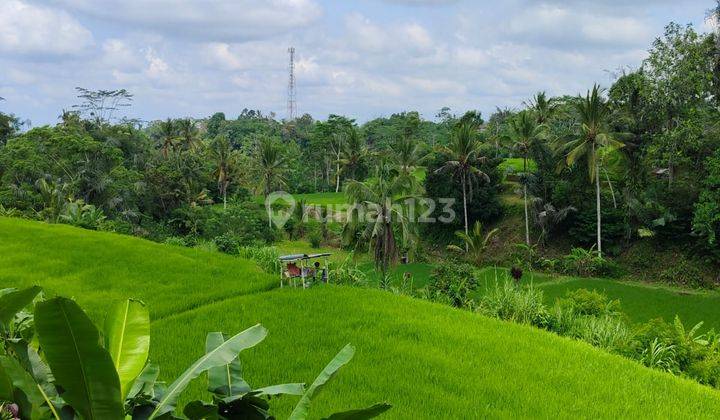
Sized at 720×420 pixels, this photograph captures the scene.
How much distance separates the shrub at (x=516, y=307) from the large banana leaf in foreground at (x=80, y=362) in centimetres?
823

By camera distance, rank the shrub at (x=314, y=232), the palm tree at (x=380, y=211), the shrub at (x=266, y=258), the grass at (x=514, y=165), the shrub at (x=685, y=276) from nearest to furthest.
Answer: the shrub at (x=266, y=258) < the palm tree at (x=380, y=211) < the shrub at (x=685, y=276) < the grass at (x=514, y=165) < the shrub at (x=314, y=232)

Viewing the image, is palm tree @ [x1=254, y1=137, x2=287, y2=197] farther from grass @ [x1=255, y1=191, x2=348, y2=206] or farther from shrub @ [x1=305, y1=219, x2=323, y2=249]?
grass @ [x1=255, y1=191, x2=348, y2=206]

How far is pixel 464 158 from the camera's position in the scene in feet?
101

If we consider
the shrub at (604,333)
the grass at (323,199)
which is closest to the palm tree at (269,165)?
the grass at (323,199)

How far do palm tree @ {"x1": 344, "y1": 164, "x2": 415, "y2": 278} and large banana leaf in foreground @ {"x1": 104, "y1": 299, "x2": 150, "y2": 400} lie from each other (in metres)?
14.0

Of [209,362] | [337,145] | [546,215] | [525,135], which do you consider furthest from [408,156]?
[209,362]

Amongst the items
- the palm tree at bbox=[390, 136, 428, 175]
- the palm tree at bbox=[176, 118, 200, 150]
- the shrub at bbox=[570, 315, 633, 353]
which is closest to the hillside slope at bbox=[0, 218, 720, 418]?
the shrub at bbox=[570, 315, 633, 353]

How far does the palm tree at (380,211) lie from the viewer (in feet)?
54.7

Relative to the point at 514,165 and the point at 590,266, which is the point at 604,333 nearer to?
the point at 590,266

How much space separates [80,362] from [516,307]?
854 centimetres

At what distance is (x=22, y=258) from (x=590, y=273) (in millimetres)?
22346

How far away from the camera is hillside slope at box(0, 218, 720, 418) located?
5.30 metres

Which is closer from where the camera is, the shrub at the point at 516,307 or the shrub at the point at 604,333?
the shrub at the point at 604,333

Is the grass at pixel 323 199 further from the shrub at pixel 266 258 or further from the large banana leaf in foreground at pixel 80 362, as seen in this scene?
the large banana leaf in foreground at pixel 80 362
